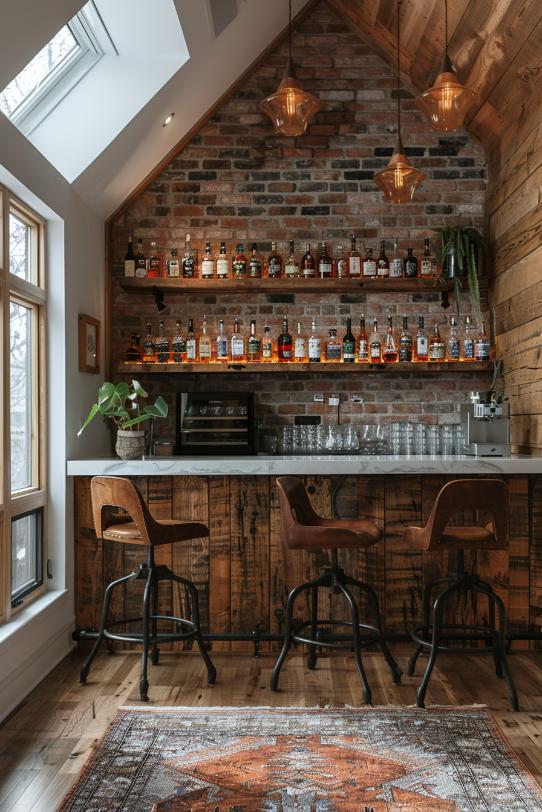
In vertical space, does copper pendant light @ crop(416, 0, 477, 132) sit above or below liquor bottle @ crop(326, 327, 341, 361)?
above

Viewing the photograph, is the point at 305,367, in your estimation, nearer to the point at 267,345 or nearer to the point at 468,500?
the point at 267,345

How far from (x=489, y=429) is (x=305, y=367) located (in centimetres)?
130

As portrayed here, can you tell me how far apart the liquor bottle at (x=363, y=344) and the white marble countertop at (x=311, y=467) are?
4.28ft

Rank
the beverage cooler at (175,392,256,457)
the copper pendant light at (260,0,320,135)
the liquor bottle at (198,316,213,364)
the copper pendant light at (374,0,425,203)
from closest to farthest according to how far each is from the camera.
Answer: the copper pendant light at (260,0,320,135)
the copper pendant light at (374,0,425,203)
the beverage cooler at (175,392,256,457)
the liquor bottle at (198,316,213,364)

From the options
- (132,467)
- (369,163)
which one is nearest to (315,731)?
(132,467)

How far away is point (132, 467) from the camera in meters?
3.98

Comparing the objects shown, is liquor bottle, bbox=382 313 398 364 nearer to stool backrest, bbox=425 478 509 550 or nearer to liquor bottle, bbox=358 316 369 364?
liquor bottle, bbox=358 316 369 364

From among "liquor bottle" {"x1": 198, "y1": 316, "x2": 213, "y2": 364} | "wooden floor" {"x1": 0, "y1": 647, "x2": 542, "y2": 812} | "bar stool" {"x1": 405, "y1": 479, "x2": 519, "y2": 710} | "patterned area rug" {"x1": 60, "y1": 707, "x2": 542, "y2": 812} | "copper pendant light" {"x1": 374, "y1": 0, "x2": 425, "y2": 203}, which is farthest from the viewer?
"liquor bottle" {"x1": 198, "y1": 316, "x2": 213, "y2": 364}

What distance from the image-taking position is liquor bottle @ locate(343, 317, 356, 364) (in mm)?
5160

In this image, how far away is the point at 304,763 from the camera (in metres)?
2.68

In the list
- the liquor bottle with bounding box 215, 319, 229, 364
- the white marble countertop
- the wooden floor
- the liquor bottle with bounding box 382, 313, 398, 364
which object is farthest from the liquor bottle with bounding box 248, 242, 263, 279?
the wooden floor

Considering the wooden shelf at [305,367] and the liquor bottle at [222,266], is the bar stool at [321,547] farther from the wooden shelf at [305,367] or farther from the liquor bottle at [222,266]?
the liquor bottle at [222,266]

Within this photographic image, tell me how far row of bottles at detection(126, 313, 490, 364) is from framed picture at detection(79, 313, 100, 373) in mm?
385

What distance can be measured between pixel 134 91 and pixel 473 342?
2688mm
